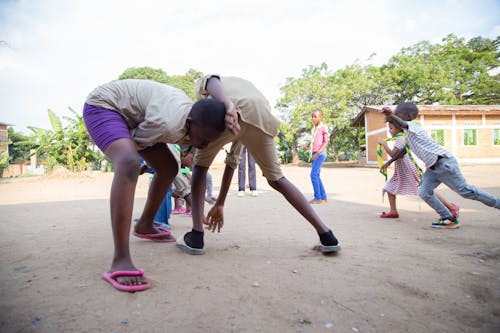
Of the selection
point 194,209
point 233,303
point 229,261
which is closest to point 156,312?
point 233,303

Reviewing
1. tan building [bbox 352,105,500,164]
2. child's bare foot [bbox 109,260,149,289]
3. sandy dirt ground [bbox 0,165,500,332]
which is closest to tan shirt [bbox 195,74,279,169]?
sandy dirt ground [bbox 0,165,500,332]

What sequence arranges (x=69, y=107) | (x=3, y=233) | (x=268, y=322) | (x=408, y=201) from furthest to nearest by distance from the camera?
(x=69, y=107) → (x=408, y=201) → (x=3, y=233) → (x=268, y=322)

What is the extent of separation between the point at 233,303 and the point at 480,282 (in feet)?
5.04

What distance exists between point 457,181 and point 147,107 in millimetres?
3384

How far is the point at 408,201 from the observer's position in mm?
6172

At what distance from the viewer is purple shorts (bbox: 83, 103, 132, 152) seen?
7.03ft

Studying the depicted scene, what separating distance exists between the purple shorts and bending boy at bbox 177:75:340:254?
1.89ft

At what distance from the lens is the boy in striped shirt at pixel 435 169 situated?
11.9 feet

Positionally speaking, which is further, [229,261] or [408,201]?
[408,201]

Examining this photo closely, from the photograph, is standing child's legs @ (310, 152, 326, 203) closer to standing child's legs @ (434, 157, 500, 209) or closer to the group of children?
standing child's legs @ (434, 157, 500, 209)

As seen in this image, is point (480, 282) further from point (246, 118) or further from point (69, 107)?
point (69, 107)

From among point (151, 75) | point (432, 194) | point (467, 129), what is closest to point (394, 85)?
point (467, 129)

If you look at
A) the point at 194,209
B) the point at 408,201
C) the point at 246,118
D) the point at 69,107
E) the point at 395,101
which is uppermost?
the point at 395,101

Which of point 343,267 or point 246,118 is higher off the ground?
point 246,118
